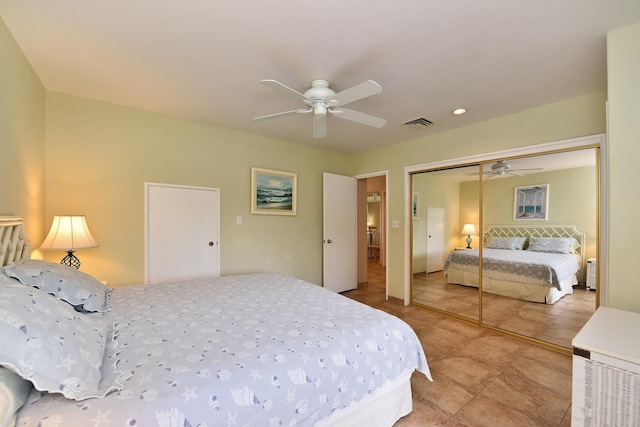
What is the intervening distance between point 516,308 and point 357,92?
3.14 m

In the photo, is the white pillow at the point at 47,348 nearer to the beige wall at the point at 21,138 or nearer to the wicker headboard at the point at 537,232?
the beige wall at the point at 21,138

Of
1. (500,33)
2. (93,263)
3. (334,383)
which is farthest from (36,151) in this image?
(500,33)

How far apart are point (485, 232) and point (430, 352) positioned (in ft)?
5.46

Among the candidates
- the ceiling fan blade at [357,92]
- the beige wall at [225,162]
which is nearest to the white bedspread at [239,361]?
the beige wall at [225,162]

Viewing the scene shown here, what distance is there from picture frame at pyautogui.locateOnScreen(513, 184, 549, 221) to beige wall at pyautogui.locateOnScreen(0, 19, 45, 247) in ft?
15.0

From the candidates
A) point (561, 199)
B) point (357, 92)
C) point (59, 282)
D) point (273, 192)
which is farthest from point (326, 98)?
point (561, 199)

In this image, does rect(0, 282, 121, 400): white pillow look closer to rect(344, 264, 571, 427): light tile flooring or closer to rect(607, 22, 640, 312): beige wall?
rect(344, 264, 571, 427): light tile flooring

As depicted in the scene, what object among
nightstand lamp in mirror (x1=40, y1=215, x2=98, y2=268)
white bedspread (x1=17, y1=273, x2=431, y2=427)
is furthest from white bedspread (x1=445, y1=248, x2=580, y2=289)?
nightstand lamp in mirror (x1=40, y1=215, x2=98, y2=268)

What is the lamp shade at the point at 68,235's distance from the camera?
2.20 meters

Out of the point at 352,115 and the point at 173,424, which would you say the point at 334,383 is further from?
the point at 352,115

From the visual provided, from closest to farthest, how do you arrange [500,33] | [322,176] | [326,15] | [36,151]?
[326,15], [500,33], [36,151], [322,176]

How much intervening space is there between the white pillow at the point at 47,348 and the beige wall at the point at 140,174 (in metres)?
1.89

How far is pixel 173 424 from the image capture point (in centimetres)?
90

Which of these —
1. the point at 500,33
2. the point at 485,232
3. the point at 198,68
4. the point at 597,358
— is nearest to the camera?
the point at 597,358
